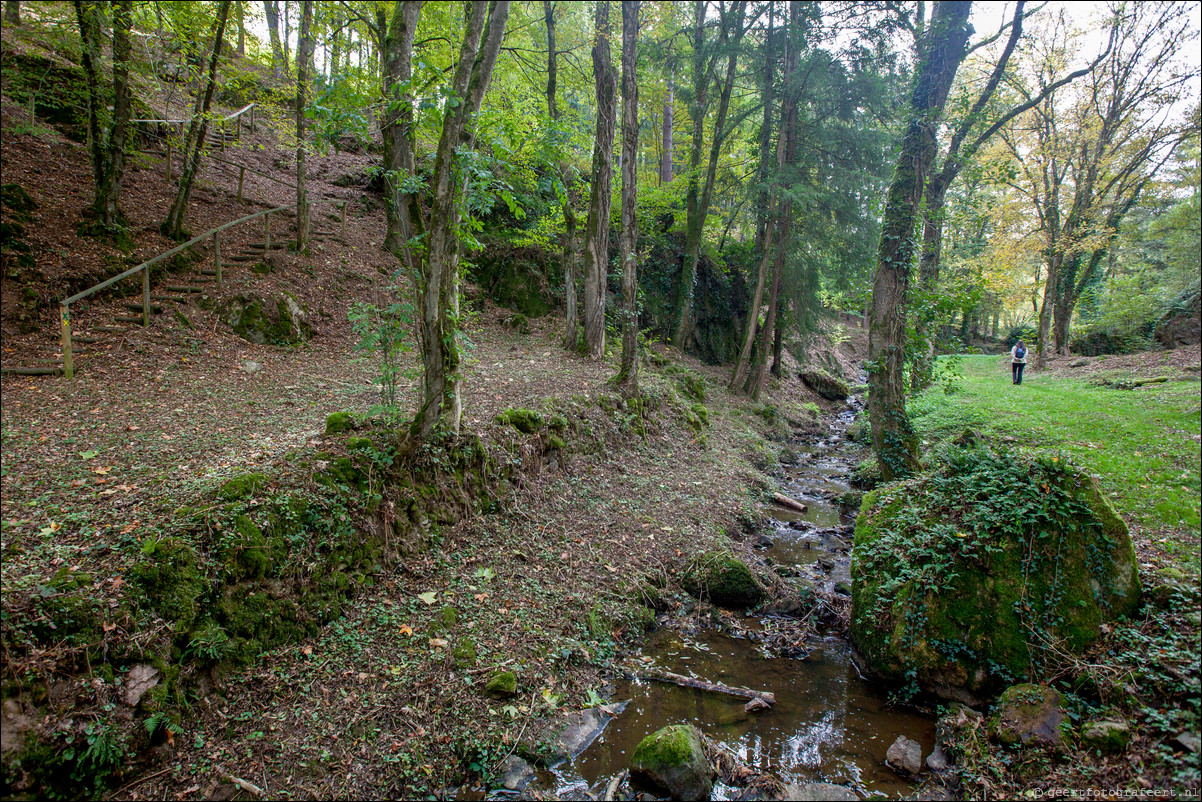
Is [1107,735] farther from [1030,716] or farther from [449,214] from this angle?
[449,214]

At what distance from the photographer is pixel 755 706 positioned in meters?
4.88

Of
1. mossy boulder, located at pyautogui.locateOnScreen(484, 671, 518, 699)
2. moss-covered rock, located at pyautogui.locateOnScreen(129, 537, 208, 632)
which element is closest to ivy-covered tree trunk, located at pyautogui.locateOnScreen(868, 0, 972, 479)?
mossy boulder, located at pyautogui.locateOnScreen(484, 671, 518, 699)

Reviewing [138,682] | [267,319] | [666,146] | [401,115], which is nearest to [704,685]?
[138,682]

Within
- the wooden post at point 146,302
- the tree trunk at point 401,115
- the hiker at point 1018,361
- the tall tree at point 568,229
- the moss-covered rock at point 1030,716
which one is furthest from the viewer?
the hiker at point 1018,361

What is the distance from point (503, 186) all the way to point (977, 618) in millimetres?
6841

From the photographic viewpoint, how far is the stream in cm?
410

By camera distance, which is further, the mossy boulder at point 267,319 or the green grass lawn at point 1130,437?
the mossy boulder at point 267,319

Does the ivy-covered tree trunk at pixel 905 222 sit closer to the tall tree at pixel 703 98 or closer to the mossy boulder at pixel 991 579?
the mossy boulder at pixel 991 579

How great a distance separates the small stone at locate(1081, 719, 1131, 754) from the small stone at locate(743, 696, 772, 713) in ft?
7.65

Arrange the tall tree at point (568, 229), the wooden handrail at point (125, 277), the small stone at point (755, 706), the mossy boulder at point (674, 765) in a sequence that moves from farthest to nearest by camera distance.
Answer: the tall tree at point (568, 229) < the wooden handrail at point (125, 277) < the small stone at point (755, 706) < the mossy boulder at point (674, 765)

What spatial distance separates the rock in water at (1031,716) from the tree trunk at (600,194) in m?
9.64

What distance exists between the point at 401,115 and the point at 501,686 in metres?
7.31

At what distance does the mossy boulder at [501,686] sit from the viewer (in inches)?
176

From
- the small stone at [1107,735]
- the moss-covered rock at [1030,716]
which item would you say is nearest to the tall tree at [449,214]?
the moss-covered rock at [1030,716]
